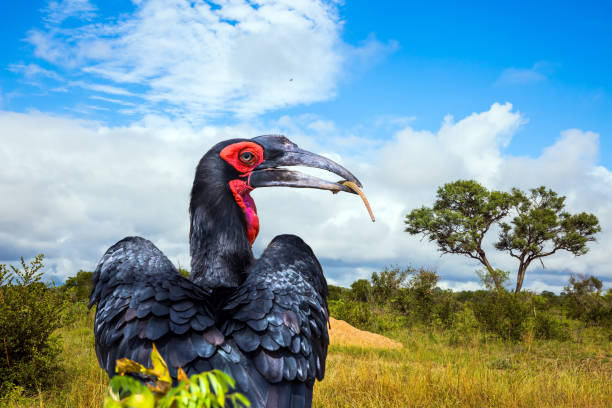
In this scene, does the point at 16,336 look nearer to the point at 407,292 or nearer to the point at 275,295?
the point at 275,295

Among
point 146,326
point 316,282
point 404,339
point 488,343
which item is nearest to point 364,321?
point 404,339

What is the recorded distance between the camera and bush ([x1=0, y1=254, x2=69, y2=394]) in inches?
246

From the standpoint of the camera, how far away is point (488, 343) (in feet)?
42.6

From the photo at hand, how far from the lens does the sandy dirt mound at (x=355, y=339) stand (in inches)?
453

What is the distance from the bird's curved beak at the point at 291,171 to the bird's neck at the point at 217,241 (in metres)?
0.40

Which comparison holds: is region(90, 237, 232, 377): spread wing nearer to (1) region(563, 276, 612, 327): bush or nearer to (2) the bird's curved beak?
(2) the bird's curved beak

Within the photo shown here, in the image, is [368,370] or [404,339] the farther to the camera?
[404,339]

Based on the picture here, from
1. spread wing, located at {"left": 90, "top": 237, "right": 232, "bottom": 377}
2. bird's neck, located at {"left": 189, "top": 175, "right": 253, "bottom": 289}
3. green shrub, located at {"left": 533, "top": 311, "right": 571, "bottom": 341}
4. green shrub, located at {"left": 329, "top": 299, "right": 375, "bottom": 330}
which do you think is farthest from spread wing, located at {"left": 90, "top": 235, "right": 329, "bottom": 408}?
green shrub, located at {"left": 533, "top": 311, "right": 571, "bottom": 341}

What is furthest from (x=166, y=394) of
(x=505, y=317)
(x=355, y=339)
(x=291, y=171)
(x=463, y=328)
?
(x=463, y=328)

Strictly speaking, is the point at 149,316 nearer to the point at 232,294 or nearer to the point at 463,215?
the point at 232,294

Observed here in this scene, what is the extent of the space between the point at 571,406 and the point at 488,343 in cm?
749

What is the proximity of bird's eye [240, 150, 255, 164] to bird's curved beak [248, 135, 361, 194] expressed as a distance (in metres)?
0.09

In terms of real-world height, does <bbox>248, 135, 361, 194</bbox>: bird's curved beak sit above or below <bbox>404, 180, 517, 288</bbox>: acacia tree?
below

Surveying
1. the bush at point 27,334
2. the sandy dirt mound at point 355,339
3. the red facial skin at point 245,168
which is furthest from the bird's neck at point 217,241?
the sandy dirt mound at point 355,339
